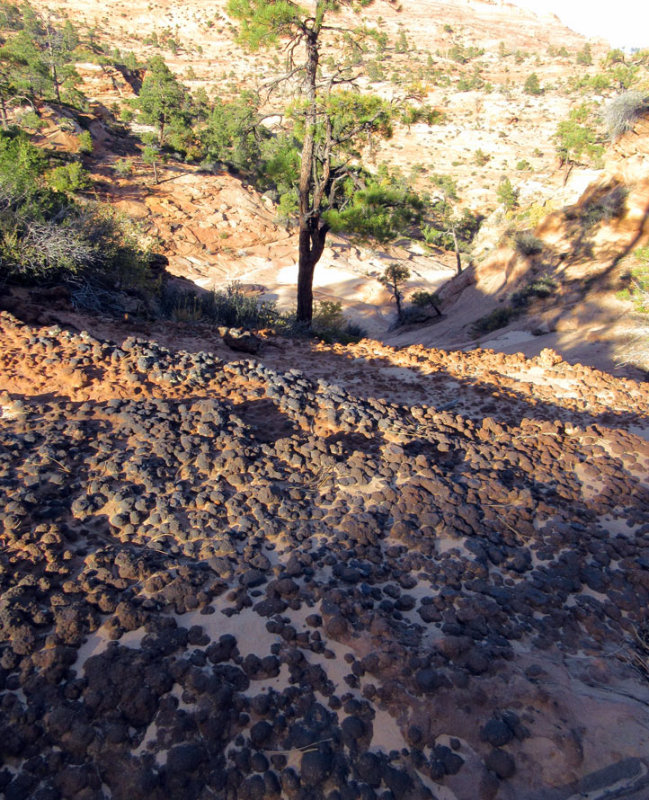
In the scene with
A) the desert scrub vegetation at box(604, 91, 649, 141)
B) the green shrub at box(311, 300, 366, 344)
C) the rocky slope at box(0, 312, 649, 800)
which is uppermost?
the desert scrub vegetation at box(604, 91, 649, 141)

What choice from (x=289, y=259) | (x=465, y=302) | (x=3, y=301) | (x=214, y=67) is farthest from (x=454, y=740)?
(x=214, y=67)

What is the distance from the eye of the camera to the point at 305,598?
2338mm

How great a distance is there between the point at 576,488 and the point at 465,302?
16.3 m

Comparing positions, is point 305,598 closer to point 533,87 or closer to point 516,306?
point 516,306

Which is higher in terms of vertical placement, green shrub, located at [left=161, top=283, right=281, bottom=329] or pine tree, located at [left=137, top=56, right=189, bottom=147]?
pine tree, located at [left=137, top=56, right=189, bottom=147]

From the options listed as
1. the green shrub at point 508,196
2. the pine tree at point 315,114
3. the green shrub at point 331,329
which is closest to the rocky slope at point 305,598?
the green shrub at point 331,329

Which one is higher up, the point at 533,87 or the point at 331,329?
the point at 533,87

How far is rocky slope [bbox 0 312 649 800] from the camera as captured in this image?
66.9 inches

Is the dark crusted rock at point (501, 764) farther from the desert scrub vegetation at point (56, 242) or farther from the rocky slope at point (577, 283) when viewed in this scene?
the rocky slope at point (577, 283)

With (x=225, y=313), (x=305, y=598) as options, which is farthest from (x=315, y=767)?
(x=225, y=313)

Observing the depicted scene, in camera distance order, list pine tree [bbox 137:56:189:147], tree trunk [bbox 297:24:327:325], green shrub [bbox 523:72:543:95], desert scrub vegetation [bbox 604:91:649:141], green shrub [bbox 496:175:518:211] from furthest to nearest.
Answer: green shrub [bbox 523:72:543:95], green shrub [bbox 496:175:518:211], pine tree [bbox 137:56:189:147], desert scrub vegetation [bbox 604:91:649:141], tree trunk [bbox 297:24:327:325]

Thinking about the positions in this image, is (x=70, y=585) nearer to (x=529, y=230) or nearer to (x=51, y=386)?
(x=51, y=386)

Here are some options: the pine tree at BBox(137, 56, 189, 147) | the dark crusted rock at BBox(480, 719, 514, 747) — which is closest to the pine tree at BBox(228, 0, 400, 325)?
the dark crusted rock at BBox(480, 719, 514, 747)

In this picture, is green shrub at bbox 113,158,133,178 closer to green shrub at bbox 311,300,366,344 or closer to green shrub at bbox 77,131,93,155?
green shrub at bbox 77,131,93,155
